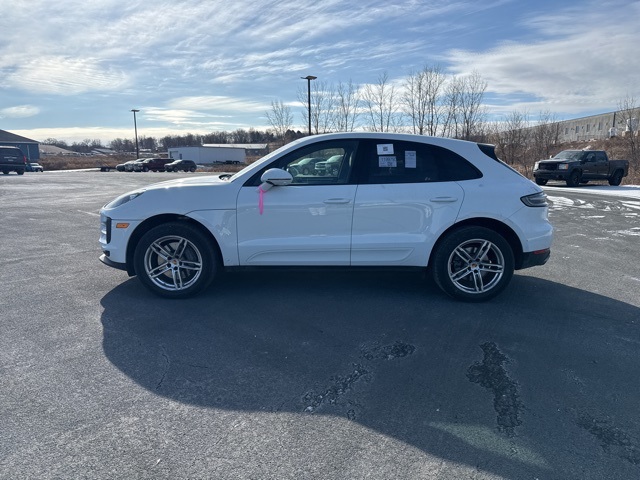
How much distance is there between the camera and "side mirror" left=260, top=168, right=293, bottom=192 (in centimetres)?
438

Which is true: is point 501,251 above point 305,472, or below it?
above

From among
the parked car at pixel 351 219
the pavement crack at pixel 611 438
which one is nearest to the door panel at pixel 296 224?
the parked car at pixel 351 219

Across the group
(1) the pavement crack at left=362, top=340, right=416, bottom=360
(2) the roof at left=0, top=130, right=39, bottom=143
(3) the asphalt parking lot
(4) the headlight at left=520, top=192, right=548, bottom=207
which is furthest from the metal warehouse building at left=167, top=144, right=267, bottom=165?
(1) the pavement crack at left=362, top=340, right=416, bottom=360

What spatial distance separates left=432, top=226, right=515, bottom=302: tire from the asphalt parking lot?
0.20m

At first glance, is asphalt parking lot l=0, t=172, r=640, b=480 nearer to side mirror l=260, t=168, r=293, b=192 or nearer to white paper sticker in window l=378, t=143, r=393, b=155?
side mirror l=260, t=168, r=293, b=192

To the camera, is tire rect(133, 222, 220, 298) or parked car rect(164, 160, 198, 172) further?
parked car rect(164, 160, 198, 172)

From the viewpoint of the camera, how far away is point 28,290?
4.97 metres

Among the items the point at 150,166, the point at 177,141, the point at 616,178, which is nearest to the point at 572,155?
the point at 616,178

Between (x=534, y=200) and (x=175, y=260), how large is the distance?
12.8ft

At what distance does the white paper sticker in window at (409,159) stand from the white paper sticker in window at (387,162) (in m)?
0.11

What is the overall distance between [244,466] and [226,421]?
424 millimetres

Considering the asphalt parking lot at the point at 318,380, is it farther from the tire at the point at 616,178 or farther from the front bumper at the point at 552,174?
the tire at the point at 616,178

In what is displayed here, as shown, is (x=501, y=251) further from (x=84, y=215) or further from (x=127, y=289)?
(x=84, y=215)

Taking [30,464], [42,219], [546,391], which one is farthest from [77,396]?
[42,219]
